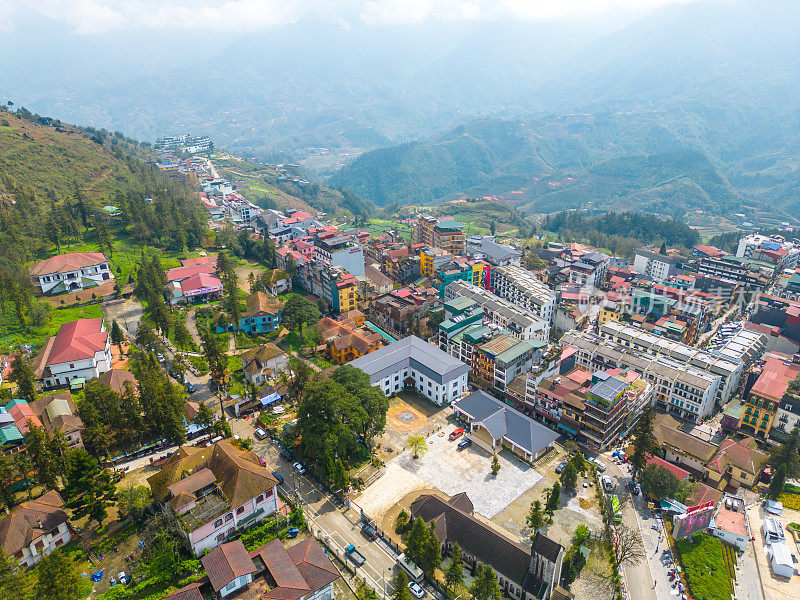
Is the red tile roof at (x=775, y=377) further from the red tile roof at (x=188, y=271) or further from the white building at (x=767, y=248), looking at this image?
the red tile roof at (x=188, y=271)

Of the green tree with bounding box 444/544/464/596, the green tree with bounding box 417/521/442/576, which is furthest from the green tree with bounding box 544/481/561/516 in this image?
the green tree with bounding box 417/521/442/576

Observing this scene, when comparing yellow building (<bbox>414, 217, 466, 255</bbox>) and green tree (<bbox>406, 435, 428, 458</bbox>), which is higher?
yellow building (<bbox>414, 217, 466, 255</bbox>)

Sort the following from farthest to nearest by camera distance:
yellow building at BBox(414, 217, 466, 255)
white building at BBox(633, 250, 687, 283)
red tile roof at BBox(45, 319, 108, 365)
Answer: yellow building at BBox(414, 217, 466, 255) < white building at BBox(633, 250, 687, 283) < red tile roof at BBox(45, 319, 108, 365)

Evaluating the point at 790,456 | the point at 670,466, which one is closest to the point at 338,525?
the point at 670,466

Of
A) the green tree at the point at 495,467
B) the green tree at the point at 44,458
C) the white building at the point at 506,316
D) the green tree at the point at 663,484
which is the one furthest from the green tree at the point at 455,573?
the white building at the point at 506,316

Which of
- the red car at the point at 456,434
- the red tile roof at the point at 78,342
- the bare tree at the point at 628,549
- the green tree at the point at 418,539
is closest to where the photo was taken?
the green tree at the point at 418,539

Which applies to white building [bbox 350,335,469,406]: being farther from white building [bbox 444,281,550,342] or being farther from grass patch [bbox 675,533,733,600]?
grass patch [bbox 675,533,733,600]

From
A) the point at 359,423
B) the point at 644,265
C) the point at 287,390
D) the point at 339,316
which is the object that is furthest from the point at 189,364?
the point at 644,265
